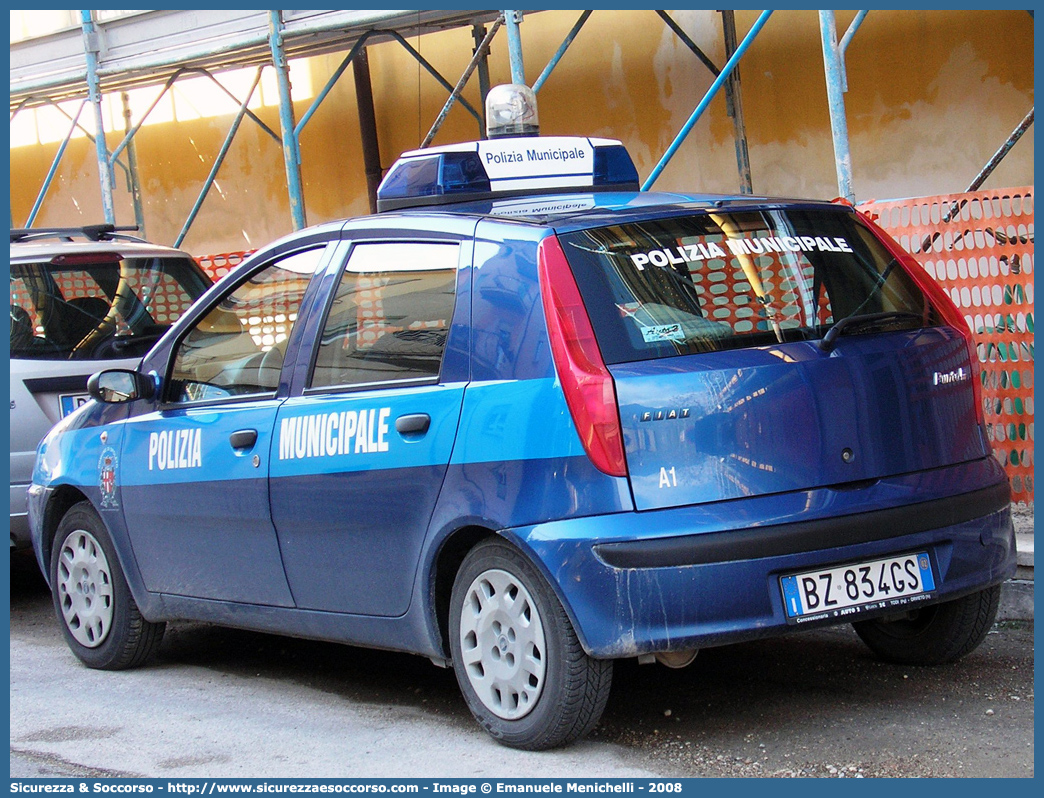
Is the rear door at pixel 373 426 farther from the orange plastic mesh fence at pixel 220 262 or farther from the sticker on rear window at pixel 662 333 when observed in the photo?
the orange plastic mesh fence at pixel 220 262

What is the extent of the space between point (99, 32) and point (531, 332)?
1075 centimetres

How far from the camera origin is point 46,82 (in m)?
14.1

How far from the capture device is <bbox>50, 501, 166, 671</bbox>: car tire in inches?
223

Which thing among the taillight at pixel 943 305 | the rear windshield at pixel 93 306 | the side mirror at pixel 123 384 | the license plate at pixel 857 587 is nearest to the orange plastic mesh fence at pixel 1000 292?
the taillight at pixel 943 305

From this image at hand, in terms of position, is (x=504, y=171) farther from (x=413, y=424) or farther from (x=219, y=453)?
(x=219, y=453)

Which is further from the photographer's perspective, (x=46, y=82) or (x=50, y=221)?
(x=50, y=221)

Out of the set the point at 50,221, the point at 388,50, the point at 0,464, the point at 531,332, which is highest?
the point at 388,50

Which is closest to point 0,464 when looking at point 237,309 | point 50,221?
point 237,309

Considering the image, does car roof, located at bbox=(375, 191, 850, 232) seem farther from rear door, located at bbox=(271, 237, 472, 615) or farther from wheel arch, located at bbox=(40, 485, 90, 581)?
wheel arch, located at bbox=(40, 485, 90, 581)

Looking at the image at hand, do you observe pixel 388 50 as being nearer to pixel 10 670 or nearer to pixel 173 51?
pixel 173 51

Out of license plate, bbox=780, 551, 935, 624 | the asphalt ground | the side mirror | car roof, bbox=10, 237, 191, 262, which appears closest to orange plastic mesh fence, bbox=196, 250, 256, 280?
car roof, bbox=10, 237, 191, 262

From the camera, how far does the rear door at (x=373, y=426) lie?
4344 millimetres

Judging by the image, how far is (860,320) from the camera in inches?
166

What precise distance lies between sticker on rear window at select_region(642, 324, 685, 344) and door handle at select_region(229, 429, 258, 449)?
1.56 metres
